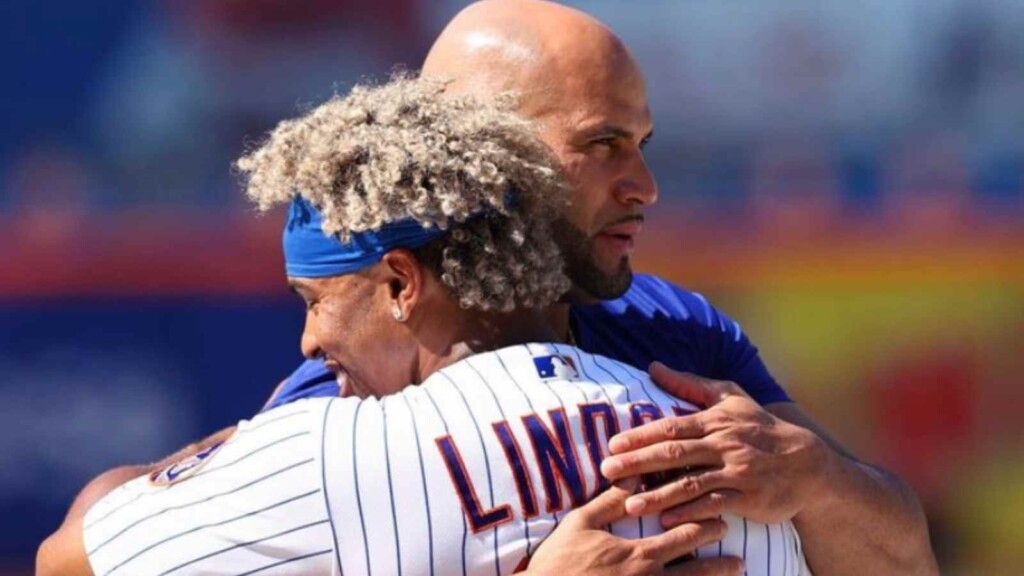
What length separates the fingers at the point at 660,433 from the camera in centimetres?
176

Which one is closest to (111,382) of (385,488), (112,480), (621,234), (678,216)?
(678,216)

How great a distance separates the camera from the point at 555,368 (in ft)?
5.95

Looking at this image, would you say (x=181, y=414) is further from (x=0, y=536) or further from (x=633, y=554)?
(x=633, y=554)

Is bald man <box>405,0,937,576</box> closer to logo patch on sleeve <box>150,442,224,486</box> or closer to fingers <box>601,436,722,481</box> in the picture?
fingers <box>601,436,722,481</box>

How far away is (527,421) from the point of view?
1739 mm

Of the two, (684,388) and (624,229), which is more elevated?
(624,229)

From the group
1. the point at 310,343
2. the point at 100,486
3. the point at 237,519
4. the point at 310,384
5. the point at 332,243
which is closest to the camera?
the point at 237,519

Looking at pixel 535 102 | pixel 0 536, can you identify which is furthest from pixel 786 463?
pixel 0 536

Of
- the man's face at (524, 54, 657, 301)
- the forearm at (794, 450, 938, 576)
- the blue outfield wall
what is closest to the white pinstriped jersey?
the forearm at (794, 450, 938, 576)

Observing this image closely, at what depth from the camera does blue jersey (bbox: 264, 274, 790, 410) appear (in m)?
2.43

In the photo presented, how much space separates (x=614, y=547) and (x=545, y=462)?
0.41 feet

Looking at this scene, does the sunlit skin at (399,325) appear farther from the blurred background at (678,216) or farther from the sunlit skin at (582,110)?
the blurred background at (678,216)

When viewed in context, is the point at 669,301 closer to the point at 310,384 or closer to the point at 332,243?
the point at 310,384

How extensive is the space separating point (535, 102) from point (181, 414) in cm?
231
